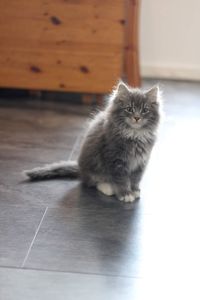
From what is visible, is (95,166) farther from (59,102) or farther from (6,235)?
(59,102)

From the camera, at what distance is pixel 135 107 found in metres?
1.90

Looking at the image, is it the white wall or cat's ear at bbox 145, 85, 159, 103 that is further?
the white wall

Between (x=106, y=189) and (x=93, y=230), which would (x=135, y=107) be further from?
(x=93, y=230)

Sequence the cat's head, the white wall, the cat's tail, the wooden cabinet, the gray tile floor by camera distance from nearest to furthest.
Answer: the gray tile floor < the cat's head < the cat's tail < the wooden cabinet < the white wall

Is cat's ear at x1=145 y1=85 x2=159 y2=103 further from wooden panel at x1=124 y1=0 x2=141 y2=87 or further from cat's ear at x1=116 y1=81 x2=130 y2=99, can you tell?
wooden panel at x1=124 y1=0 x2=141 y2=87

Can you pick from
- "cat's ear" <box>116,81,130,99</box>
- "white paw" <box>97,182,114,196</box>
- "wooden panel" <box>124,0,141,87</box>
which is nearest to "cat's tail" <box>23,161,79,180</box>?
"white paw" <box>97,182,114,196</box>

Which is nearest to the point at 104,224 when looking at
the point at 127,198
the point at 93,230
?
the point at 93,230

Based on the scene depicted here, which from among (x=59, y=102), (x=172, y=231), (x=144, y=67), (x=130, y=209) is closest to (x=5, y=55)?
(x=59, y=102)

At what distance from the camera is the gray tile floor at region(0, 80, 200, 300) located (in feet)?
4.97

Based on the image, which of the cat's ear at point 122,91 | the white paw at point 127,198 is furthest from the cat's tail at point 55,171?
the cat's ear at point 122,91

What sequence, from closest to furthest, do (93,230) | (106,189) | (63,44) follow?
(93,230) < (106,189) < (63,44)

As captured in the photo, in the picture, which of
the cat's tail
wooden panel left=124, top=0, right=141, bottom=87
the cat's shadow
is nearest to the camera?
the cat's shadow

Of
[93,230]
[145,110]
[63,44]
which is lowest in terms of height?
[93,230]

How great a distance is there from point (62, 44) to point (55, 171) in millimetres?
1057
